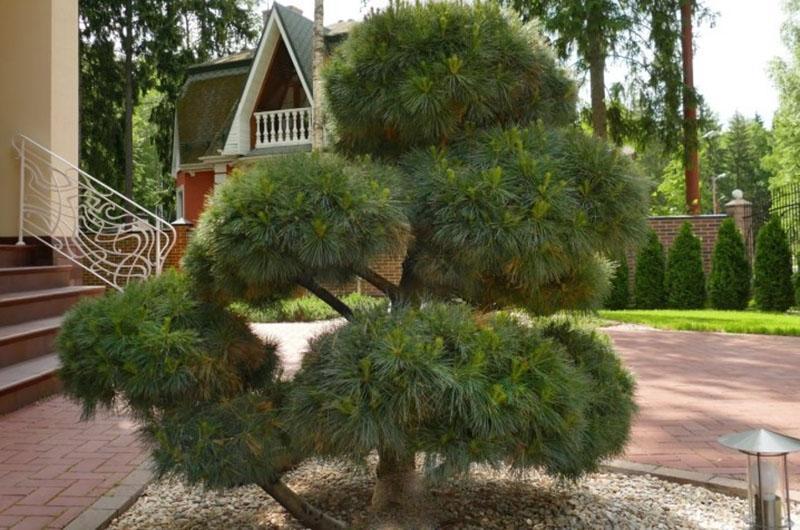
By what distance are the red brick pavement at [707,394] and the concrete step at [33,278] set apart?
4.77 metres

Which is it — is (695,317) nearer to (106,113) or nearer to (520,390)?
(520,390)

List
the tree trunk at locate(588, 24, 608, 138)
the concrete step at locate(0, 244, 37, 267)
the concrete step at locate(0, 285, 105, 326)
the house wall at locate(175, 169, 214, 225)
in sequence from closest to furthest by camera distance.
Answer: the concrete step at locate(0, 285, 105, 326) < the concrete step at locate(0, 244, 37, 267) < the tree trunk at locate(588, 24, 608, 138) < the house wall at locate(175, 169, 214, 225)

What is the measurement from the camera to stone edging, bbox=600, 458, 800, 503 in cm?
306

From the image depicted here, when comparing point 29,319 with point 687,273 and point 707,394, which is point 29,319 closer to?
point 707,394

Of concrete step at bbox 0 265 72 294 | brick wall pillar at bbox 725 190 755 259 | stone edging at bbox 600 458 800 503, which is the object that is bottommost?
stone edging at bbox 600 458 800 503

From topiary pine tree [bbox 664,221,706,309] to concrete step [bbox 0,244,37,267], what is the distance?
10338mm

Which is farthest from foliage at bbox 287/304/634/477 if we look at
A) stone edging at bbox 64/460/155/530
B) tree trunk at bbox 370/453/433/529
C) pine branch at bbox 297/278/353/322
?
stone edging at bbox 64/460/155/530

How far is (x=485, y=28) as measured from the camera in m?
2.32

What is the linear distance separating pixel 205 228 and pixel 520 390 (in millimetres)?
1009

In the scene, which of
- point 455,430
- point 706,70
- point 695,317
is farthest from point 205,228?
point 706,70

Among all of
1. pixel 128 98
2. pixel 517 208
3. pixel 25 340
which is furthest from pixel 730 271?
pixel 128 98

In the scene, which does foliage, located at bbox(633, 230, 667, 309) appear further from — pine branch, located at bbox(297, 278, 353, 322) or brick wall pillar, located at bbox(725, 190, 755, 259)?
pine branch, located at bbox(297, 278, 353, 322)

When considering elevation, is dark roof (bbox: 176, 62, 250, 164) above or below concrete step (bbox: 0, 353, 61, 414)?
above

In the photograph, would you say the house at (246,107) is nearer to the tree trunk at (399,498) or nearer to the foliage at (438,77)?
the foliage at (438,77)
